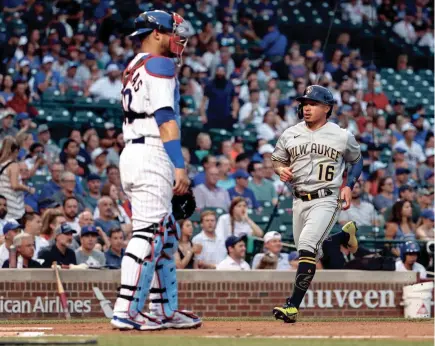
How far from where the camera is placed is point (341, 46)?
883 inches

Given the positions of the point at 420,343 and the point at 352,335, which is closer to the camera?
the point at 420,343

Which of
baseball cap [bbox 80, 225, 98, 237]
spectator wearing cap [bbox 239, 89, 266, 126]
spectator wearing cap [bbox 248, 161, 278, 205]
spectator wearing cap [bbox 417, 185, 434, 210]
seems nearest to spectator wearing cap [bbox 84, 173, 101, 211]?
spectator wearing cap [bbox 248, 161, 278, 205]

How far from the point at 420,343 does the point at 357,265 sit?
261 inches

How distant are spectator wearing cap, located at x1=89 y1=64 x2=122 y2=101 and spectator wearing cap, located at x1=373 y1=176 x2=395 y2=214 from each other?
15.0 ft

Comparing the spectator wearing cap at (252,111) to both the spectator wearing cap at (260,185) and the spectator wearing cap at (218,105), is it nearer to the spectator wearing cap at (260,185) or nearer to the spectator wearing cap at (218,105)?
the spectator wearing cap at (218,105)

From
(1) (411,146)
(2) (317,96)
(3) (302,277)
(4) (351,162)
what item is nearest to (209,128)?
(1) (411,146)

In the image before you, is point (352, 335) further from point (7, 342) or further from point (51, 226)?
point (51, 226)

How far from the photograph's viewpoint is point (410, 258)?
1320cm

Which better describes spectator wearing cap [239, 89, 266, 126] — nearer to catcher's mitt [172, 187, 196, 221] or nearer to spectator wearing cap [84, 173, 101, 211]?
spectator wearing cap [84, 173, 101, 211]

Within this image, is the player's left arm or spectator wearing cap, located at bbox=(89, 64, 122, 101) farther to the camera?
spectator wearing cap, located at bbox=(89, 64, 122, 101)

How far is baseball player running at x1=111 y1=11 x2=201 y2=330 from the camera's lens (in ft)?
23.5

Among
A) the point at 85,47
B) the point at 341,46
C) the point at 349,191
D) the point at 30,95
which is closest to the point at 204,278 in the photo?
the point at 349,191

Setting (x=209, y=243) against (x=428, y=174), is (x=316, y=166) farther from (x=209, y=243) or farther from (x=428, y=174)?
(x=428, y=174)

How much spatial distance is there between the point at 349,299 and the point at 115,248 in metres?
2.60
